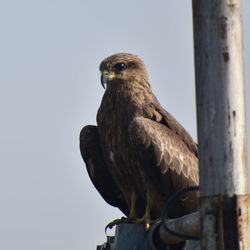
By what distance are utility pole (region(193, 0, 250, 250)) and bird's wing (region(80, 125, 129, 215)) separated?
21.2 feet

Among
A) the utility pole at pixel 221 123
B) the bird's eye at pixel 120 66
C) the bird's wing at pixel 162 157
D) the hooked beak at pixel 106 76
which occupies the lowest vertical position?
the utility pole at pixel 221 123

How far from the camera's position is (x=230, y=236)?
12.8ft

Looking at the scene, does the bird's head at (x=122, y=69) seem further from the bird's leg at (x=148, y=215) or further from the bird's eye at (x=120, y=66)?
the bird's leg at (x=148, y=215)

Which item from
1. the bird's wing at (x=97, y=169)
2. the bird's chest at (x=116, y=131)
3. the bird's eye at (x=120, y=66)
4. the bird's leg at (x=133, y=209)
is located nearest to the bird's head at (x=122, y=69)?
the bird's eye at (x=120, y=66)

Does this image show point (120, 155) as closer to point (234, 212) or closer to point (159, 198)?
point (159, 198)

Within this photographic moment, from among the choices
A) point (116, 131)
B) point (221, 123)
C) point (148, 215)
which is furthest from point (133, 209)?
point (221, 123)

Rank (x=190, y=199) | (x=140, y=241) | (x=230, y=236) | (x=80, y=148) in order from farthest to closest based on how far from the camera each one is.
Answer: (x=80, y=148), (x=190, y=199), (x=140, y=241), (x=230, y=236)

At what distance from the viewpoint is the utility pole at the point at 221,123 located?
12.9ft

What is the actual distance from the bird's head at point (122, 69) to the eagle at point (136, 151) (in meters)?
0.01

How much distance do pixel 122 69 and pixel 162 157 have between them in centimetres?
160

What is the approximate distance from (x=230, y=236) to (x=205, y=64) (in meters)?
0.81

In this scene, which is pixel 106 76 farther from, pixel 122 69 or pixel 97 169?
pixel 97 169

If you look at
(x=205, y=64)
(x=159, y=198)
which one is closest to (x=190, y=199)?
(x=159, y=198)

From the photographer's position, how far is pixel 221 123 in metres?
3.98
